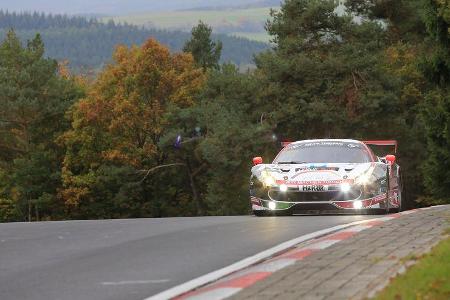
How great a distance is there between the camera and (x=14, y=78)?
74.0 metres

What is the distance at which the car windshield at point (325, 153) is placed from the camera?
1814 centimetres

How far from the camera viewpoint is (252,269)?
8.77m

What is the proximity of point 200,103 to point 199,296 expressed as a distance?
60.7 metres

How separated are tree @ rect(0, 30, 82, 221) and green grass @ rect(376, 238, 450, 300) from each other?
63.8m

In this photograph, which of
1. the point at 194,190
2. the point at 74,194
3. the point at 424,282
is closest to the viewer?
the point at 424,282

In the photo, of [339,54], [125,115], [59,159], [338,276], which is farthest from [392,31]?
[338,276]

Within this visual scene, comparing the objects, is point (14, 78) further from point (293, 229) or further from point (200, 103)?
point (293, 229)

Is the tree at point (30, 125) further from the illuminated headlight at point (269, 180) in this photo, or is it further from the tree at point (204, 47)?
the illuminated headlight at point (269, 180)

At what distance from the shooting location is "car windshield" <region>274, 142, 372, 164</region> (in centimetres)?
1814

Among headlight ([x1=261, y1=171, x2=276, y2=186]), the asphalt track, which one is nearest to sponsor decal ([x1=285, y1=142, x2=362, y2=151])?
headlight ([x1=261, y1=171, x2=276, y2=186])

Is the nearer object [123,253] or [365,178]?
[123,253]

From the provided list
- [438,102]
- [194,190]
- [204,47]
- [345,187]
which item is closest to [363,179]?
[345,187]

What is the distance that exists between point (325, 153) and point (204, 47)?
274 ft

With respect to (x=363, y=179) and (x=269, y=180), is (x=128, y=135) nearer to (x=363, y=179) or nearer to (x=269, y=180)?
(x=269, y=180)
